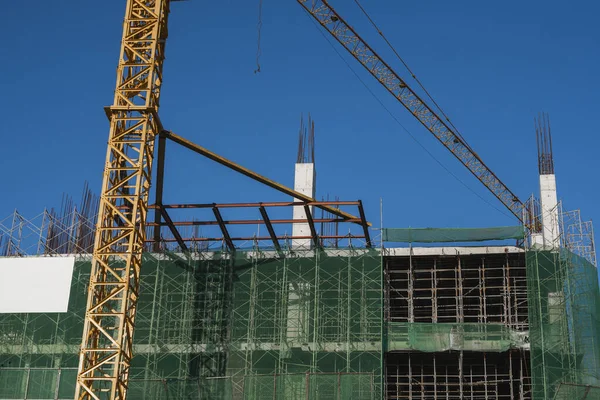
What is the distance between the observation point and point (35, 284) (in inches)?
1361

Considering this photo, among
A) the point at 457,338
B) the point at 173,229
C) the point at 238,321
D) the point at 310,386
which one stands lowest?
the point at 310,386

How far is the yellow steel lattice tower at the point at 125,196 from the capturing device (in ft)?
88.6

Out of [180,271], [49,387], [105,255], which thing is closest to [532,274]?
[180,271]

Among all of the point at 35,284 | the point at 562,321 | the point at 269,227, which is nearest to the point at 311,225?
the point at 269,227

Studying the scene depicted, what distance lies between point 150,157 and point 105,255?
154 inches

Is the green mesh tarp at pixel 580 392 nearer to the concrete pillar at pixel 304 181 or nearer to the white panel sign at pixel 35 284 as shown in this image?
the concrete pillar at pixel 304 181

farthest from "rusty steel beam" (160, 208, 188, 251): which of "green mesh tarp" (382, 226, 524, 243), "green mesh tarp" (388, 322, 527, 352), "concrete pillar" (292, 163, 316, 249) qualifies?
"green mesh tarp" (388, 322, 527, 352)

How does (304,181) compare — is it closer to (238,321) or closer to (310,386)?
(238,321)

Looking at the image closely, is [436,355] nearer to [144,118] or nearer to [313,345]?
[313,345]

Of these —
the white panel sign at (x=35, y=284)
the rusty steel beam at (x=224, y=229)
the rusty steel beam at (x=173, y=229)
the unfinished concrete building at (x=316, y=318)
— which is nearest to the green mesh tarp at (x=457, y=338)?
the unfinished concrete building at (x=316, y=318)

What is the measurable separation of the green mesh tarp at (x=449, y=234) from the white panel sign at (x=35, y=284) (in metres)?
13.6

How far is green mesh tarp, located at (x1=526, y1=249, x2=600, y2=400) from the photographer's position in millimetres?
32156

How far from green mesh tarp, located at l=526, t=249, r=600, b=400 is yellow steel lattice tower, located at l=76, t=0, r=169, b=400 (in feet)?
51.6

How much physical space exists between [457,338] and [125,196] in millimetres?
15177
